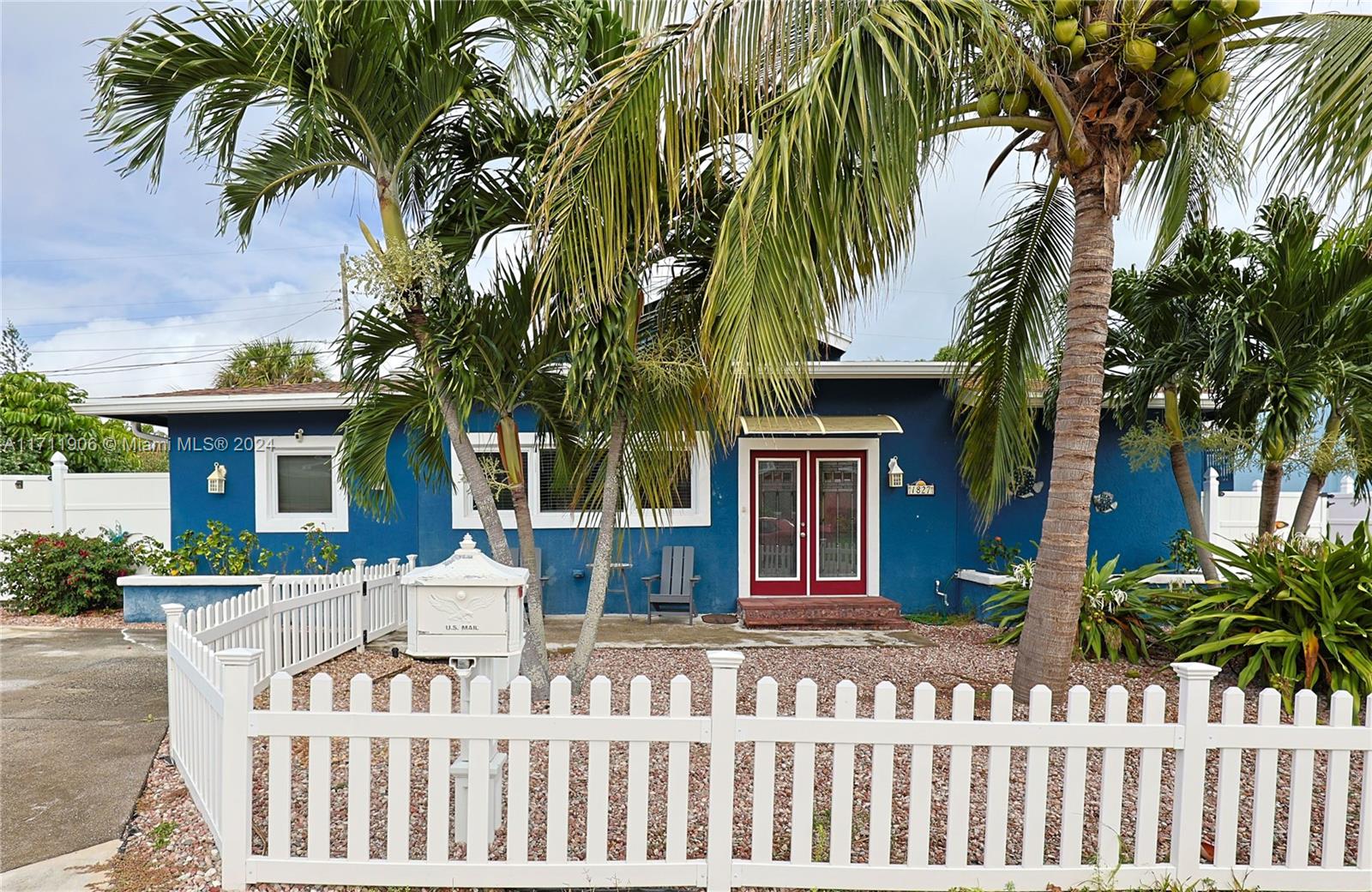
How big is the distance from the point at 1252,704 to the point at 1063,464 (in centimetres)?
263

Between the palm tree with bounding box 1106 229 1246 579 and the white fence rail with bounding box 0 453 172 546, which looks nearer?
the palm tree with bounding box 1106 229 1246 579

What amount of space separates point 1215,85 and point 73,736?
7881 mm

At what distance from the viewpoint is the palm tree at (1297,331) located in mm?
6477

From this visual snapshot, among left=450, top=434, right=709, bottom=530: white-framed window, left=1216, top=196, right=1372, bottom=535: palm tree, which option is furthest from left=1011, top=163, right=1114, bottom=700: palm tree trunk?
left=450, top=434, right=709, bottom=530: white-framed window

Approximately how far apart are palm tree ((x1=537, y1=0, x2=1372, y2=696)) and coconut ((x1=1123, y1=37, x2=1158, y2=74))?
12 mm

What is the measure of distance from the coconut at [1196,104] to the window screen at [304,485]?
9.44 meters

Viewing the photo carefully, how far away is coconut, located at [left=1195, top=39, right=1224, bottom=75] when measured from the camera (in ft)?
13.5

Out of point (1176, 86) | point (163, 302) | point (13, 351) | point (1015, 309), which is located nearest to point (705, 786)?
point (1015, 309)

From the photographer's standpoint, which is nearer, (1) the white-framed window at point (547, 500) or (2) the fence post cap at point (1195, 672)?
(2) the fence post cap at point (1195, 672)

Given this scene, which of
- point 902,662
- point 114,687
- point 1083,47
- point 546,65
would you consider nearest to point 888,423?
point 902,662

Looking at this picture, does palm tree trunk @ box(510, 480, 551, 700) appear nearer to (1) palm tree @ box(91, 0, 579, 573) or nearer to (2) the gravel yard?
(1) palm tree @ box(91, 0, 579, 573)

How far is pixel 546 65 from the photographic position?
442 centimetres

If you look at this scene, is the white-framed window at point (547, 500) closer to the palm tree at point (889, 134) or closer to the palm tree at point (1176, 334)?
the palm tree at point (1176, 334)

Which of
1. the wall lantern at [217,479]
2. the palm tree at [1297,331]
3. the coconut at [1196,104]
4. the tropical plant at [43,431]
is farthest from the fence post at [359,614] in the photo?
the tropical plant at [43,431]
